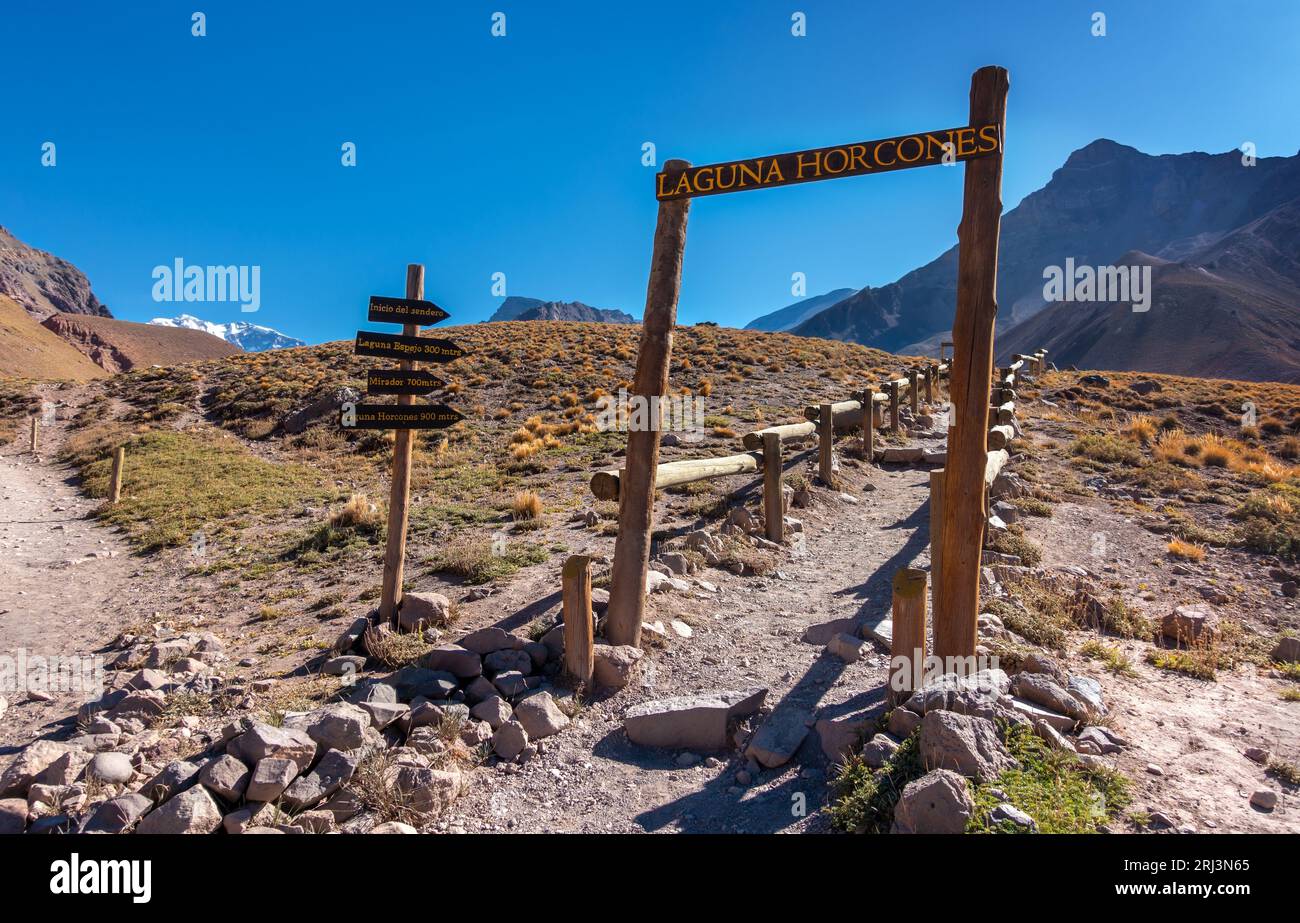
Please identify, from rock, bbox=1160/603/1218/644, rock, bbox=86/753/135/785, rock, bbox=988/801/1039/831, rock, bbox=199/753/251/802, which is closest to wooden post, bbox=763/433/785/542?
rock, bbox=1160/603/1218/644

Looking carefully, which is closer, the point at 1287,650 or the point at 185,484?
the point at 1287,650

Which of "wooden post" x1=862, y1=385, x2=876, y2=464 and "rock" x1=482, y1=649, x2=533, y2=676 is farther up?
"wooden post" x1=862, y1=385, x2=876, y2=464

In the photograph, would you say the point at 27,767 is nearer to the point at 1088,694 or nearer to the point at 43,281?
the point at 1088,694

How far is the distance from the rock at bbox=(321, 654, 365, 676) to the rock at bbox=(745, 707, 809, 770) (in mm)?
3539

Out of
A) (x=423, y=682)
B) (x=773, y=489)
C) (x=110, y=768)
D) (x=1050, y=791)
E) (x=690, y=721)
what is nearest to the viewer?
(x=1050, y=791)

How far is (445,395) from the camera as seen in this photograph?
1017 inches

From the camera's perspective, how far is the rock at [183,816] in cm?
345

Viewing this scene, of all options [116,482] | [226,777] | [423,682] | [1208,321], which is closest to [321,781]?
[226,777]

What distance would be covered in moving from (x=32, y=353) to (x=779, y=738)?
303ft

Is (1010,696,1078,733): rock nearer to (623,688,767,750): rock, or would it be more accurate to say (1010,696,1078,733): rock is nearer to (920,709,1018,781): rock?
(920,709,1018,781): rock

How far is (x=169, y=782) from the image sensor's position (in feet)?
12.3

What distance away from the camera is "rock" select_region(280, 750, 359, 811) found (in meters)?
3.81
